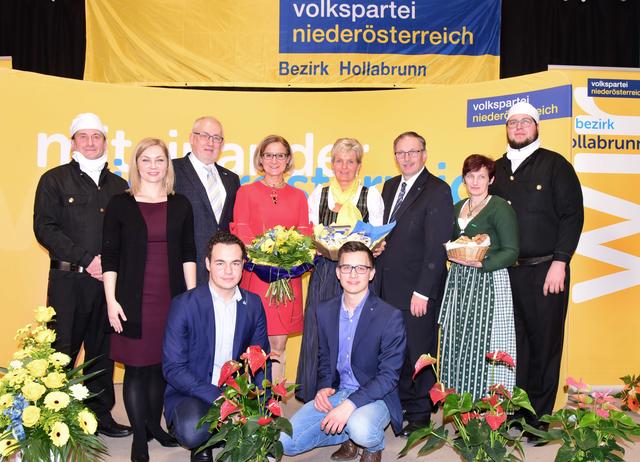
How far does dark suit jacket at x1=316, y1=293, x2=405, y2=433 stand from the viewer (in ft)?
10.0

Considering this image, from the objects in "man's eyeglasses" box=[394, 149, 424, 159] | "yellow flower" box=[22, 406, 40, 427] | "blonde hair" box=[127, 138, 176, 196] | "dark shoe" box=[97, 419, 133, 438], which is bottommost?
"dark shoe" box=[97, 419, 133, 438]

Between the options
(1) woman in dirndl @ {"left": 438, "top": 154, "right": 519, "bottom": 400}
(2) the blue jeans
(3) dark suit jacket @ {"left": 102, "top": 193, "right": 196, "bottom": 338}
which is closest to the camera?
(2) the blue jeans

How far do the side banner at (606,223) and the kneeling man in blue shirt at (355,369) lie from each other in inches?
90.8

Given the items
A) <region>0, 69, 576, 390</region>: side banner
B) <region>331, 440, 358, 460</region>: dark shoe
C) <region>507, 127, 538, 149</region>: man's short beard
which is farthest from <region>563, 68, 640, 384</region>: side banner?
<region>331, 440, 358, 460</region>: dark shoe

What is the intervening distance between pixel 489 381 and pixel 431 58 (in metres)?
3.06

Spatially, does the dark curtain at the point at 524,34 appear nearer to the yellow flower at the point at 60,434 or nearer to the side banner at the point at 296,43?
the side banner at the point at 296,43

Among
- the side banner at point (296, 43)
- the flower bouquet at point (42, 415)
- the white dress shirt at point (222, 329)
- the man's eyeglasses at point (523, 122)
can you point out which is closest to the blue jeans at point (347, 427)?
the white dress shirt at point (222, 329)

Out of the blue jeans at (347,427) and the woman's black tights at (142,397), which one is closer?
the blue jeans at (347,427)

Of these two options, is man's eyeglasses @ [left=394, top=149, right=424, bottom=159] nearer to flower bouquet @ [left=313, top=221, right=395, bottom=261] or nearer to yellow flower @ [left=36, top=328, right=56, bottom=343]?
flower bouquet @ [left=313, top=221, right=395, bottom=261]

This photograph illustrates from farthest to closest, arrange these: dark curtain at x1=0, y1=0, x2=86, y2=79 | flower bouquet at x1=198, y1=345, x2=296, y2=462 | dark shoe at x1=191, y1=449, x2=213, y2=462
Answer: dark curtain at x1=0, y1=0, x2=86, y2=79, dark shoe at x1=191, y1=449, x2=213, y2=462, flower bouquet at x1=198, y1=345, x2=296, y2=462

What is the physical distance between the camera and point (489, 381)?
3592mm

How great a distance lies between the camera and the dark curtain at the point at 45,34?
20.0 feet

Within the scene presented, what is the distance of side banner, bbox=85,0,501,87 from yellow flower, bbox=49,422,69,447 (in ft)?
12.9

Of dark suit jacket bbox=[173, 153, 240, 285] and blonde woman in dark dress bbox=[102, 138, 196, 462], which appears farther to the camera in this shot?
dark suit jacket bbox=[173, 153, 240, 285]
